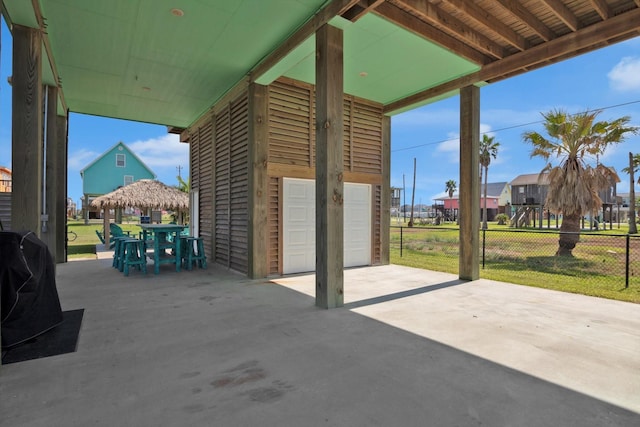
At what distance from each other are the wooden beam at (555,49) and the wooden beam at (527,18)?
18cm

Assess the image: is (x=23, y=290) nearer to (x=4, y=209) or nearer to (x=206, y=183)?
(x=206, y=183)

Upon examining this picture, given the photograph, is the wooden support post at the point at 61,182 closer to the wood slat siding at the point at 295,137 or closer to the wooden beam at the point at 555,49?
the wood slat siding at the point at 295,137

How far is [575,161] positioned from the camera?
10195 mm

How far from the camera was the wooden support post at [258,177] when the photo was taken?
5.68m

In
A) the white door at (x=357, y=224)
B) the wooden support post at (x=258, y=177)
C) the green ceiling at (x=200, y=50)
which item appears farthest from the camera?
the white door at (x=357, y=224)

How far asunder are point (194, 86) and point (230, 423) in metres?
6.18

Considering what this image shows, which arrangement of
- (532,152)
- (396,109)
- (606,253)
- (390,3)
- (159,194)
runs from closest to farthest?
(390,3) < (396,109) < (606,253) < (532,152) < (159,194)

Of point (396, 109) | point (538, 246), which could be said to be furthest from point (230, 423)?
point (538, 246)

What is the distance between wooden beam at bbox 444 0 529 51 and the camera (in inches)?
155

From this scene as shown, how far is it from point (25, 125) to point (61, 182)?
4.14m

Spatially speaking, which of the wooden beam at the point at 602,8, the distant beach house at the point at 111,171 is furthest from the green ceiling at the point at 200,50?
the distant beach house at the point at 111,171

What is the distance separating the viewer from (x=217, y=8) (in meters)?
3.88

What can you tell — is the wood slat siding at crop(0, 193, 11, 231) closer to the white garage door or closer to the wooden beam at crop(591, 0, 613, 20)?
the white garage door

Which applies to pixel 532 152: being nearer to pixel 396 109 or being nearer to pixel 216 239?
pixel 396 109
